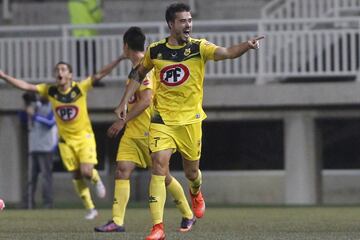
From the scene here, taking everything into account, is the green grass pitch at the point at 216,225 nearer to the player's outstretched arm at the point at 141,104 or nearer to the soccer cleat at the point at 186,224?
the soccer cleat at the point at 186,224

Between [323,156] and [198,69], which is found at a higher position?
[198,69]

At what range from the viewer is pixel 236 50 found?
11.5 metres

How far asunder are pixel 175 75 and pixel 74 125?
5.48 m

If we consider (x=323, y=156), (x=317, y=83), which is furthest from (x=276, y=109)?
(x=323, y=156)

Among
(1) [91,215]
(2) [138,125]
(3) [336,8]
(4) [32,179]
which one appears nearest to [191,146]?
(2) [138,125]

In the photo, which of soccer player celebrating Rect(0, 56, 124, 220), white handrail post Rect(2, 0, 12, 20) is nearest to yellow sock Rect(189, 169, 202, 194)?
soccer player celebrating Rect(0, 56, 124, 220)

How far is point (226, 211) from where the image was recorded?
742 inches

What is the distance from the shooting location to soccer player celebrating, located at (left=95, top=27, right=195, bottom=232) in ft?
45.0

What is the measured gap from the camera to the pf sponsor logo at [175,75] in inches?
480

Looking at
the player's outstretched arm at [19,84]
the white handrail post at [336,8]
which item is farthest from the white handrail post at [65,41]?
Answer: the player's outstretched arm at [19,84]

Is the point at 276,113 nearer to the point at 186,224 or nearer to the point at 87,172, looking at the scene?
the point at 87,172

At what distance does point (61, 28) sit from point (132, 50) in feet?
28.3

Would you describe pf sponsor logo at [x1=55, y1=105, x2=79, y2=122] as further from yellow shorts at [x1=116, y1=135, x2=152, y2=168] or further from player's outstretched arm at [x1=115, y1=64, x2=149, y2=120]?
player's outstretched arm at [x1=115, y1=64, x2=149, y2=120]

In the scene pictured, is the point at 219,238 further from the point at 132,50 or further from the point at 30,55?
the point at 30,55
